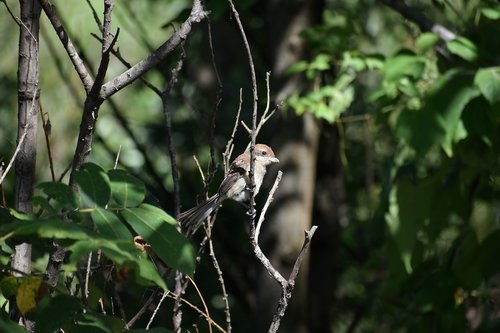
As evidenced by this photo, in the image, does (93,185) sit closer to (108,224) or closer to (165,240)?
(108,224)

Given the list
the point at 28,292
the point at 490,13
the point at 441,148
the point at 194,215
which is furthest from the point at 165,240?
the point at 441,148

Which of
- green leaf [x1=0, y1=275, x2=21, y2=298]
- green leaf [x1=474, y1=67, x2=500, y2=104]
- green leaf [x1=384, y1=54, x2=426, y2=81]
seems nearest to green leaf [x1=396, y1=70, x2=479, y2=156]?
green leaf [x1=474, y1=67, x2=500, y2=104]

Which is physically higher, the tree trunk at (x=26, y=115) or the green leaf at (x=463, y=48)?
the tree trunk at (x=26, y=115)

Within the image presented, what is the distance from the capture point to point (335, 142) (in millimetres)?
6219

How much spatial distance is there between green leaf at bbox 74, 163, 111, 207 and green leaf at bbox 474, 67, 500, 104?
2188 millimetres

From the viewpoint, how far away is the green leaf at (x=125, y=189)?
7.07 feet

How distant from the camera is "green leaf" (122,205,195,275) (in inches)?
78.6

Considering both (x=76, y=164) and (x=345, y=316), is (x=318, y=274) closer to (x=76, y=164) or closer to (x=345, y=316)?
(x=345, y=316)

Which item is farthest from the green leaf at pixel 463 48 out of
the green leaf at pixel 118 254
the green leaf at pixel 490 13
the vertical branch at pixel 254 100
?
the green leaf at pixel 118 254

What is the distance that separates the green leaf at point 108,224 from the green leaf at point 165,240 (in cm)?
3

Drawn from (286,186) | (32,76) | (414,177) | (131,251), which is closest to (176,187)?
(32,76)

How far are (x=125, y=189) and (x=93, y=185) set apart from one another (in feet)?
0.38

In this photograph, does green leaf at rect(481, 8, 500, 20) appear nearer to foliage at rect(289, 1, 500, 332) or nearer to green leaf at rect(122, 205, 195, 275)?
foliage at rect(289, 1, 500, 332)

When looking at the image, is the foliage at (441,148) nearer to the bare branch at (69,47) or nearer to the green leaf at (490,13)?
the green leaf at (490,13)
